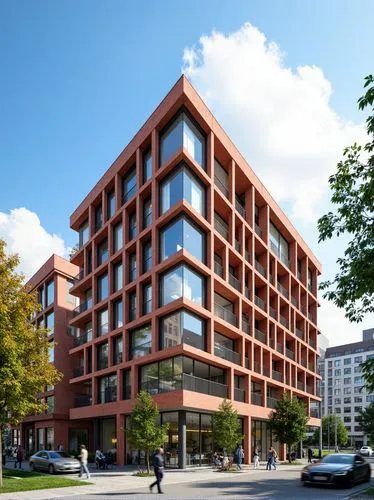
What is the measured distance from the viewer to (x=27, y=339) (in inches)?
908

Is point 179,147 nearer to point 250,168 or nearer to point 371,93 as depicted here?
point 250,168

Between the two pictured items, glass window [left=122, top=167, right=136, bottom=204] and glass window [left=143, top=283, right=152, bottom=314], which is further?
glass window [left=122, top=167, right=136, bottom=204]

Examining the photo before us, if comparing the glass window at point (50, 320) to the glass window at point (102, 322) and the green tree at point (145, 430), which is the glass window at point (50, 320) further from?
the green tree at point (145, 430)

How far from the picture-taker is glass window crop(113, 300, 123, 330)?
1632 inches

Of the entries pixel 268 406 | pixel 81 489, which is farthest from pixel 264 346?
pixel 81 489

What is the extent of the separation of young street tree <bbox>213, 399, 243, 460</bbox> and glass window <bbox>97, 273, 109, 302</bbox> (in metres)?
15.8

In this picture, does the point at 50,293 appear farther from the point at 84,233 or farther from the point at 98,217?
the point at 98,217

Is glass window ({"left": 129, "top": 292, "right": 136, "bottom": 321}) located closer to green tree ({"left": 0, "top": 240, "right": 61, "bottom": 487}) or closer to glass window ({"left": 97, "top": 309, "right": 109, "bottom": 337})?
glass window ({"left": 97, "top": 309, "right": 109, "bottom": 337})

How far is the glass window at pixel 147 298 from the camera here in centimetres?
3697

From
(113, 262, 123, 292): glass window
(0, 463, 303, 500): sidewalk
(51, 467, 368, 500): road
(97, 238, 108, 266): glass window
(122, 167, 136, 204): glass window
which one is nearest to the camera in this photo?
(51, 467, 368, 500): road

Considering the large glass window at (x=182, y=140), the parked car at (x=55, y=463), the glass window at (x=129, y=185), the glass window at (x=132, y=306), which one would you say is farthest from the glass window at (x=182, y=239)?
the parked car at (x=55, y=463)

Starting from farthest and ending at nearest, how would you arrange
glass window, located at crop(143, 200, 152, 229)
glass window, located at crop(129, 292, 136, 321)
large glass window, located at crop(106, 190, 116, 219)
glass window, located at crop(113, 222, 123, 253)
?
large glass window, located at crop(106, 190, 116, 219) → glass window, located at crop(113, 222, 123, 253) → glass window, located at crop(129, 292, 136, 321) → glass window, located at crop(143, 200, 152, 229)

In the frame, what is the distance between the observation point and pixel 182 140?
34.3m

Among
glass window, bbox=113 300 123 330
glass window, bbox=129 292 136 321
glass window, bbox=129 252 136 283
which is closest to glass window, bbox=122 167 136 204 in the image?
glass window, bbox=129 252 136 283
